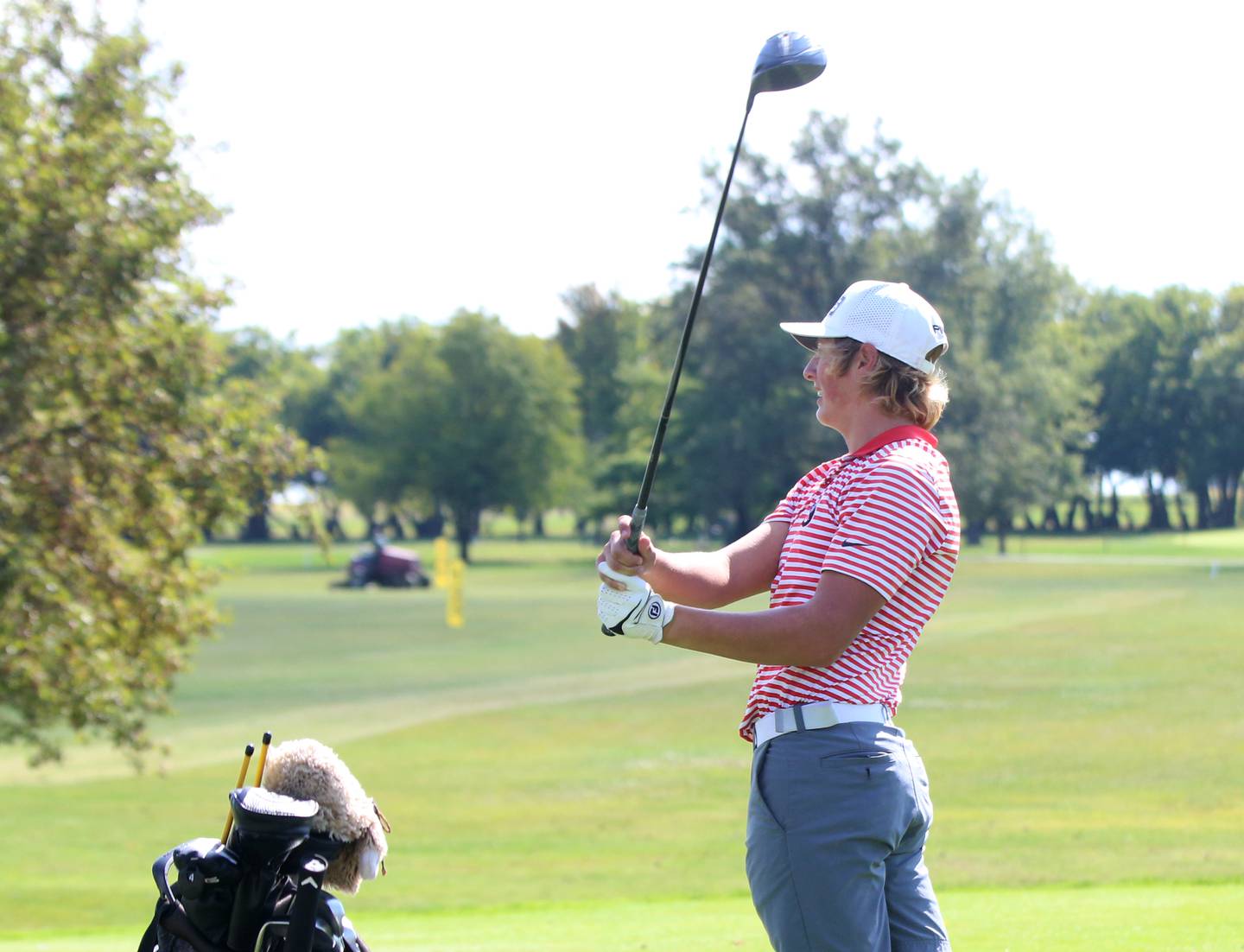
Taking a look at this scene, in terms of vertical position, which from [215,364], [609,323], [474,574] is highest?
[609,323]

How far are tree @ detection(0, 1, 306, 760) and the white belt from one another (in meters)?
12.3

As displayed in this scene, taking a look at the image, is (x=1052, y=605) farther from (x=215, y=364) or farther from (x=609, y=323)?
(x=609, y=323)

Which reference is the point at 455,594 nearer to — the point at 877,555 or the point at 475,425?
the point at 877,555

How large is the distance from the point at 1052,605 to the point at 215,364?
3521cm

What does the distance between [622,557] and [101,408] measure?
13079mm

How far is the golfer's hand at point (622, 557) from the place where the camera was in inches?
131

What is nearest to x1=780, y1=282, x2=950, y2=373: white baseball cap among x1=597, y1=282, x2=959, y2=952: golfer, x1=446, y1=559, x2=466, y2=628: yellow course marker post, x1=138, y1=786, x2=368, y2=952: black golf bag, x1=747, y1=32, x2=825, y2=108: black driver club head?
x1=597, y1=282, x2=959, y2=952: golfer

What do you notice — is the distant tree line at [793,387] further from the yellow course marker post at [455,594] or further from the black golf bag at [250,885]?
the black golf bag at [250,885]

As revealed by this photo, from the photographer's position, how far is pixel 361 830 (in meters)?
3.61

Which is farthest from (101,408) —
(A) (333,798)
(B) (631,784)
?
(A) (333,798)

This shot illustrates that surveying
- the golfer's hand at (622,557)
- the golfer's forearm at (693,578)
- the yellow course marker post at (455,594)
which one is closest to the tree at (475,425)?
the yellow course marker post at (455,594)

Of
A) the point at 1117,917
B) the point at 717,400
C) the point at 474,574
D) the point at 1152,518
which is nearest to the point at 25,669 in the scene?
the point at 1117,917

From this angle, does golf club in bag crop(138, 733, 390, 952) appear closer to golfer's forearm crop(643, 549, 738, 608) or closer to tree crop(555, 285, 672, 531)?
golfer's forearm crop(643, 549, 738, 608)

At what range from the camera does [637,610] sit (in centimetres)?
325
